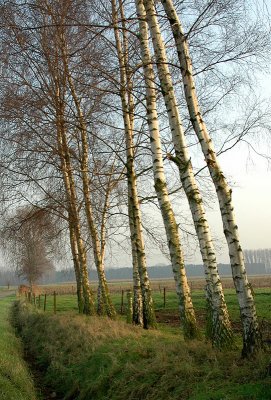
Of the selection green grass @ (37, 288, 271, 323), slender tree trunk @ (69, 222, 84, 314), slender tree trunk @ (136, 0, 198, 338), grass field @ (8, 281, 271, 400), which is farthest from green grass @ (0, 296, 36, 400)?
slender tree trunk @ (69, 222, 84, 314)

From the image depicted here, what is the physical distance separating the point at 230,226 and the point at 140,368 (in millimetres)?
2803

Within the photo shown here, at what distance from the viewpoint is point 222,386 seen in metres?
6.10

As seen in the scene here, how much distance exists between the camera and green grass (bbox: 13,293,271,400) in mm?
6141

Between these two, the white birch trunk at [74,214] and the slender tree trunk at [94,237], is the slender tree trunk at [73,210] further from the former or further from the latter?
the slender tree trunk at [94,237]

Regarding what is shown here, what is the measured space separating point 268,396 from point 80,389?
4.53m

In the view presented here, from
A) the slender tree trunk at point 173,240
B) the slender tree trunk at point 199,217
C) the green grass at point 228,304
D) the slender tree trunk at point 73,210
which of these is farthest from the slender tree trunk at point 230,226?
the slender tree trunk at point 73,210

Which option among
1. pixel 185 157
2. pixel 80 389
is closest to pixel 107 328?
pixel 80 389

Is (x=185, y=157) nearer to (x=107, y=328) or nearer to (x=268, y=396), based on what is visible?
(x=268, y=396)

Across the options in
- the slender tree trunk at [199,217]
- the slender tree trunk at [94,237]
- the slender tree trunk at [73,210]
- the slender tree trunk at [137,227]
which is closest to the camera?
the slender tree trunk at [199,217]

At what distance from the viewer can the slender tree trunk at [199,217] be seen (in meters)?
8.23

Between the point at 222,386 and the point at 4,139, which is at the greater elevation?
the point at 4,139

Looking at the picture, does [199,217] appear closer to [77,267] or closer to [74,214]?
[74,214]

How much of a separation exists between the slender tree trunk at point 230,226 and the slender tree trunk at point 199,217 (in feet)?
2.28

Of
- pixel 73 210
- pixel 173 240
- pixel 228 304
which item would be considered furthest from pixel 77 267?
pixel 173 240
